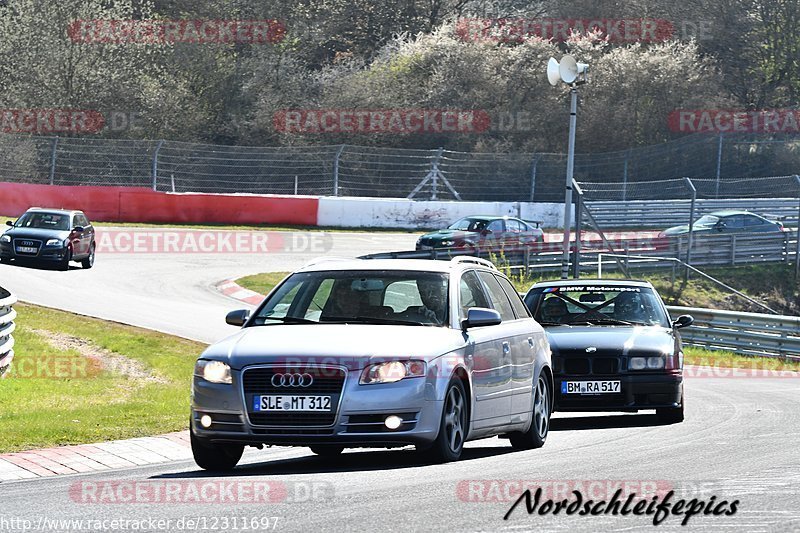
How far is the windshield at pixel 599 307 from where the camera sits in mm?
14898

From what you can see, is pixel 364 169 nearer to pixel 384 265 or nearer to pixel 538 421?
pixel 538 421

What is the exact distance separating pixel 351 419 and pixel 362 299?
139 centimetres

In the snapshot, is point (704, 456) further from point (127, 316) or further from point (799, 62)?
point (799, 62)

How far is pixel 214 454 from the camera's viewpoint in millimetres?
9312

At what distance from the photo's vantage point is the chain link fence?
4106 cm

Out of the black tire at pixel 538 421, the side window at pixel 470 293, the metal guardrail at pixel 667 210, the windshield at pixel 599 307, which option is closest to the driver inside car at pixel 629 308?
the windshield at pixel 599 307

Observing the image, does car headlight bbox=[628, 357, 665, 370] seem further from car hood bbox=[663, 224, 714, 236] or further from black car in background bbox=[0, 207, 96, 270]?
car hood bbox=[663, 224, 714, 236]

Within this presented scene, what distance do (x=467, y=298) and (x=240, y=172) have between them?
32642 mm

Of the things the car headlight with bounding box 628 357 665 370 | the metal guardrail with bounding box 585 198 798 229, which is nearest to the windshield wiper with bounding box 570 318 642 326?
the car headlight with bounding box 628 357 665 370

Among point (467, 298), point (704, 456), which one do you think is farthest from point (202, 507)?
point (704, 456)

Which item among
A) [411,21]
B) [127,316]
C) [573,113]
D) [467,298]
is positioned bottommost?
[127,316]

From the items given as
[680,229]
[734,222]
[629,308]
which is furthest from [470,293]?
[734,222]

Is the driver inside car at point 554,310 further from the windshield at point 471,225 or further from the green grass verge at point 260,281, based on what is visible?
the windshield at point 471,225

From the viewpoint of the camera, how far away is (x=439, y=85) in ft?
183
